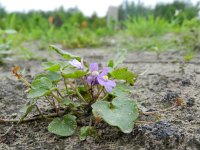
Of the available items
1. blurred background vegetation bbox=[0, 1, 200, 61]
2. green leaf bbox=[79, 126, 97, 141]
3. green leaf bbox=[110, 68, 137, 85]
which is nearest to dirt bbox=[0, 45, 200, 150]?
green leaf bbox=[79, 126, 97, 141]

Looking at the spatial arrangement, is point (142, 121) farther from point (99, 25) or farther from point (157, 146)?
point (99, 25)

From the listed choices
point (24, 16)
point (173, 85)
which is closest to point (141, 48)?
point (173, 85)

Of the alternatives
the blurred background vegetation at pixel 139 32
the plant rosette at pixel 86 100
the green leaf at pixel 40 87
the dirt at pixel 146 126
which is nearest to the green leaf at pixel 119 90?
the plant rosette at pixel 86 100

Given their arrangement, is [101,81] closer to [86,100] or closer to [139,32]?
[86,100]

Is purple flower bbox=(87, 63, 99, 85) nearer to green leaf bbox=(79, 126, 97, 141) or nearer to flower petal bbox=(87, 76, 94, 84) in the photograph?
flower petal bbox=(87, 76, 94, 84)

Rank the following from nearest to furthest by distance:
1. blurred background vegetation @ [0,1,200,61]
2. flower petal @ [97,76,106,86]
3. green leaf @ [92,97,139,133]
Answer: green leaf @ [92,97,139,133] < flower petal @ [97,76,106,86] < blurred background vegetation @ [0,1,200,61]

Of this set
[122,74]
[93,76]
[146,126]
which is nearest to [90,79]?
[93,76]

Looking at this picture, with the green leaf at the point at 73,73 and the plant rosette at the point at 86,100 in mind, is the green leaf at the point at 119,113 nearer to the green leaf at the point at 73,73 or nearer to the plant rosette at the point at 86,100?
the plant rosette at the point at 86,100
